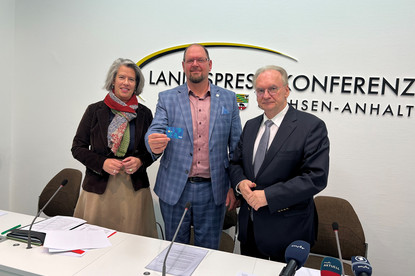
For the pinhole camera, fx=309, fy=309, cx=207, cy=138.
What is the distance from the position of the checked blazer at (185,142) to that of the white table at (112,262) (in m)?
0.50

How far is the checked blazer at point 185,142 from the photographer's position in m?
2.24

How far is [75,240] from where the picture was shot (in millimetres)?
1890

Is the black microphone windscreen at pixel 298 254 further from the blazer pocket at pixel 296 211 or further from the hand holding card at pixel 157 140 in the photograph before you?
the hand holding card at pixel 157 140

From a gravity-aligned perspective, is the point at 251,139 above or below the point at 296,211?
above

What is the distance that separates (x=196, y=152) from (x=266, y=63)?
147cm

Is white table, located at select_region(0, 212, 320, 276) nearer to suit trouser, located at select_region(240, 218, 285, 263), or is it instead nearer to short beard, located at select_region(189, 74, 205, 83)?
suit trouser, located at select_region(240, 218, 285, 263)

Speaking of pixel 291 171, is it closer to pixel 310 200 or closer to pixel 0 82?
pixel 310 200

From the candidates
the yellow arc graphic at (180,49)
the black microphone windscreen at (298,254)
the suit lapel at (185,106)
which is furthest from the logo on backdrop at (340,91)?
the black microphone windscreen at (298,254)

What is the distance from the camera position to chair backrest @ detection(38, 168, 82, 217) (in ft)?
10.6

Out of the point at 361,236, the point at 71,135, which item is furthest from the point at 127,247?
the point at 71,135

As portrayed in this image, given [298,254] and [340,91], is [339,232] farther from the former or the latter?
[298,254]

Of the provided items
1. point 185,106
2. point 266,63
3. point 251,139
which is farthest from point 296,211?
point 266,63

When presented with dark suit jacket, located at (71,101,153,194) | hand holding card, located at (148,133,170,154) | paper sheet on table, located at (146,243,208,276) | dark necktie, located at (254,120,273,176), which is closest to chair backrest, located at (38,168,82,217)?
dark suit jacket, located at (71,101,153,194)

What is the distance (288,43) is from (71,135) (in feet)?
9.62
